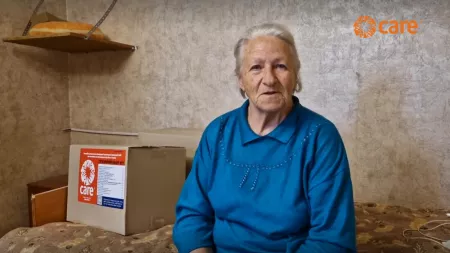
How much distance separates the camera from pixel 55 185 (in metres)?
2.09

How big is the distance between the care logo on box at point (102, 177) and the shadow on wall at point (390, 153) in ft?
3.98

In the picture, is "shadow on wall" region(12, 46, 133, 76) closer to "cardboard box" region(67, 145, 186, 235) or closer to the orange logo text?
"cardboard box" region(67, 145, 186, 235)

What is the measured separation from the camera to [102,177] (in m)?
1.61

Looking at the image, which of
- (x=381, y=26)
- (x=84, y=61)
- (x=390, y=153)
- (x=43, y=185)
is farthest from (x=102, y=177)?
(x=381, y=26)

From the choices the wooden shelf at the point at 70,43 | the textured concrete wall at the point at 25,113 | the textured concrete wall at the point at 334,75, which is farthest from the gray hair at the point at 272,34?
the textured concrete wall at the point at 25,113

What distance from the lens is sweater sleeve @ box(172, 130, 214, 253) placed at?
114cm

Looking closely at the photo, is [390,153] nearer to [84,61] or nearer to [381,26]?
[381,26]

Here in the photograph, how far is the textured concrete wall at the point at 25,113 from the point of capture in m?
2.10

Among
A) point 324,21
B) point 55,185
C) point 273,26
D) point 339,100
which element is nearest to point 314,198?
point 273,26

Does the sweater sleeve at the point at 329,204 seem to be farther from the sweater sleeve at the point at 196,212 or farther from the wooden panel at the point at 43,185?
the wooden panel at the point at 43,185

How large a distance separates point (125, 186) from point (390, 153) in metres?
1.33

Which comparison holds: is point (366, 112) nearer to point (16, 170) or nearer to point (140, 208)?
point (140, 208)

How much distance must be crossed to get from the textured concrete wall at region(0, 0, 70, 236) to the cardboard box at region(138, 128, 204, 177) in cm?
79

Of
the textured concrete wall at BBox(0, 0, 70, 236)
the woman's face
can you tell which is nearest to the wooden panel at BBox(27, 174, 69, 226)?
the textured concrete wall at BBox(0, 0, 70, 236)
